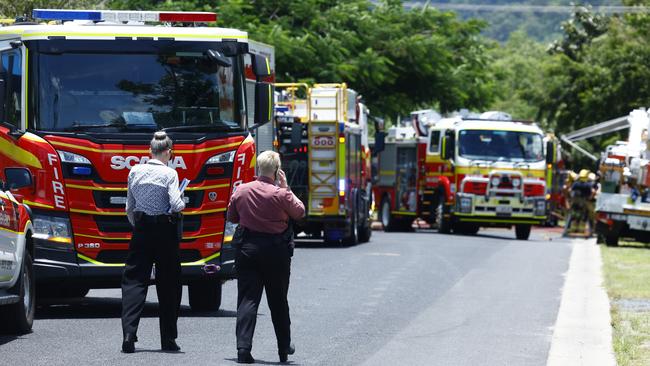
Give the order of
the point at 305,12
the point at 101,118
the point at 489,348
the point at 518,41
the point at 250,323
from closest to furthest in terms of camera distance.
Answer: the point at 250,323 < the point at 489,348 < the point at 101,118 < the point at 305,12 < the point at 518,41

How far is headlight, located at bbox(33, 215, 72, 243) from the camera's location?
14.1 m

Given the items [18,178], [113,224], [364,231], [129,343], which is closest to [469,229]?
[364,231]

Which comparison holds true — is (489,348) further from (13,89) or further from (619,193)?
(619,193)

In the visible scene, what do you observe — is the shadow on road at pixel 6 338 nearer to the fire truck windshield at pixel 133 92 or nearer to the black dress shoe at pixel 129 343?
the black dress shoe at pixel 129 343

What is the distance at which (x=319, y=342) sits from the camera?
12734mm

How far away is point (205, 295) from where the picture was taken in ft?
49.4

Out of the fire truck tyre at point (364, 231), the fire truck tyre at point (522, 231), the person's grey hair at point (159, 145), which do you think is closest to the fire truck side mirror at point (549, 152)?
the fire truck tyre at point (522, 231)

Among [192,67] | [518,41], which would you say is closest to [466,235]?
[192,67]

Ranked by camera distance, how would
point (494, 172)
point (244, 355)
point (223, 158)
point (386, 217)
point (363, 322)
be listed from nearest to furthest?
point (244, 355) → point (223, 158) → point (363, 322) → point (494, 172) → point (386, 217)

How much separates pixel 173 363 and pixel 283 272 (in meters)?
1.08

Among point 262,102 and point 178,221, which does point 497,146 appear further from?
point 178,221

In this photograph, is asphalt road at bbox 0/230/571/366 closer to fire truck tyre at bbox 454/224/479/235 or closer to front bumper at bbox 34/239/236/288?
front bumper at bbox 34/239/236/288

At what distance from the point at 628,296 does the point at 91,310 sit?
670 centimetres

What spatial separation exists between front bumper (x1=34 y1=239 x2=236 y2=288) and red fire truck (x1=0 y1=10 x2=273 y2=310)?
0.03 ft
